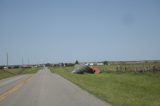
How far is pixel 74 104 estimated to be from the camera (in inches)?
496

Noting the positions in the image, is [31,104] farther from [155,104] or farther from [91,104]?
[155,104]

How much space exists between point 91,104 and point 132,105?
159cm

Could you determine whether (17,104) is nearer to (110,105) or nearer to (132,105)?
(110,105)

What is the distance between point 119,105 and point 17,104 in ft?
13.5

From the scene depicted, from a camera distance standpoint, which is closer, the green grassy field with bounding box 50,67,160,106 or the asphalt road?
the asphalt road

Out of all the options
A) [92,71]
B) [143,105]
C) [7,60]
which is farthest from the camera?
[7,60]

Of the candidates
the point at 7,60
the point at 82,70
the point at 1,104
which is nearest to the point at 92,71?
the point at 82,70

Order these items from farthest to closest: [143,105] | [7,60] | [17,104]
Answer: [7,60] < [17,104] < [143,105]

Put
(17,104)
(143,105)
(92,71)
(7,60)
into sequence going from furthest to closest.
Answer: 1. (7,60)
2. (92,71)
3. (17,104)
4. (143,105)

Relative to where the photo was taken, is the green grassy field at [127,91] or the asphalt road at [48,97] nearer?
the asphalt road at [48,97]

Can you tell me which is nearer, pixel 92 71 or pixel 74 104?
pixel 74 104

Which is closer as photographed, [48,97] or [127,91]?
[48,97]

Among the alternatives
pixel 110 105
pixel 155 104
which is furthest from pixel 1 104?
pixel 155 104

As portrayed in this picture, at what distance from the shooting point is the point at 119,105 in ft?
40.0
